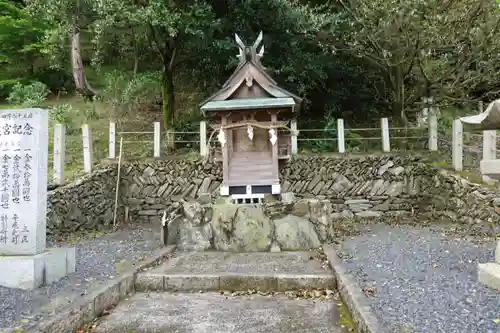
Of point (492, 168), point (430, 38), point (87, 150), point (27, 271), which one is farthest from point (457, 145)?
point (27, 271)

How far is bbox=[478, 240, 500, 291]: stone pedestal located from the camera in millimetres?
4340

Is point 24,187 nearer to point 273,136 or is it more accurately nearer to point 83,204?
point 273,136

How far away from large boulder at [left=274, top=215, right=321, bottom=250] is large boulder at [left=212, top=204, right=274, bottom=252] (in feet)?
0.61

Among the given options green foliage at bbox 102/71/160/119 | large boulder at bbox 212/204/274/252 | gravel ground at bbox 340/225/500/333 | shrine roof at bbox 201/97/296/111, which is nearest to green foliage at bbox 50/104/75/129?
green foliage at bbox 102/71/160/119

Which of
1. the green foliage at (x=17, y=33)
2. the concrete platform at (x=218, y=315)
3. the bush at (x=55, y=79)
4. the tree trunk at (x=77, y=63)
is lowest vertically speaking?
the concrete platform at (x=218, y=315)

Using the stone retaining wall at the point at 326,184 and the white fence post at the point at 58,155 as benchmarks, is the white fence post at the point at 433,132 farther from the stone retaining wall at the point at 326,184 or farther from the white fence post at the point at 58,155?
the white fence post at the point at 58,155

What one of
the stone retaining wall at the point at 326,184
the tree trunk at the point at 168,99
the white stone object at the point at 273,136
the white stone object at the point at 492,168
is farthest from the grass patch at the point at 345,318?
the tree trunk at the point at 168,99

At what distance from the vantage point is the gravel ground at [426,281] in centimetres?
354

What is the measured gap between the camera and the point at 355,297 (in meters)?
4.31

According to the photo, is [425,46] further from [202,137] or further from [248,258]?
[248,258]

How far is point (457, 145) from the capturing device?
9953 mm

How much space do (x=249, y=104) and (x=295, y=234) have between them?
2.63m

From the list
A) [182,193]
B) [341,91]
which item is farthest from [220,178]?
[341,91]

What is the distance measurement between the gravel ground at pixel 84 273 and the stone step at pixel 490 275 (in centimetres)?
445
